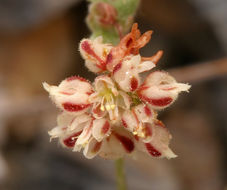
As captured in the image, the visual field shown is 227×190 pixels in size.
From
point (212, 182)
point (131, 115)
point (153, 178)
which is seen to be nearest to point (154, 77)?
point (131, 115)

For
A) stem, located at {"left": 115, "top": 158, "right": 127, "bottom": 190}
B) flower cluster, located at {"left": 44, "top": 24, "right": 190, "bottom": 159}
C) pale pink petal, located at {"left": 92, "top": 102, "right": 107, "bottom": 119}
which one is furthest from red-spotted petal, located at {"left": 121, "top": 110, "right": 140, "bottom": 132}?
stem, located at {"left": 115, "top": 158, "right": 127, "bottom": 190}

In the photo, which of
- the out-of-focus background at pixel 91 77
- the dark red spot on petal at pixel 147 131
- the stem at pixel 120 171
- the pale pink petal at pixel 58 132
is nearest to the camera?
the dark red spot on petal at pixel 147 131

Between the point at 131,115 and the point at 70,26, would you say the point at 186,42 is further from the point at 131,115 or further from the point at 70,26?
the point at 131,115

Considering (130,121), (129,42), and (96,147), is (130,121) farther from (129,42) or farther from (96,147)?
(129,42)

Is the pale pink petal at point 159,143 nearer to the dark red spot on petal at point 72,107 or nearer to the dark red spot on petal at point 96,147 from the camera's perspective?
the dark red spot on petal at point 96,147

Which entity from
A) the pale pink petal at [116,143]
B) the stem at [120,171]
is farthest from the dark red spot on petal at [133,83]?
the stem at [120,171]

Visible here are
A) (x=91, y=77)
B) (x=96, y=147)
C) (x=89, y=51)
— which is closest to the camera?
(x=89, y=51)

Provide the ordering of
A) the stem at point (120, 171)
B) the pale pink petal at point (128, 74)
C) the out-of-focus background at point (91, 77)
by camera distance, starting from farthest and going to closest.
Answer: the out-of-focus background at point (91, 77) < the stem at point (120, 171) < the pale pink petal at point (128, 74)

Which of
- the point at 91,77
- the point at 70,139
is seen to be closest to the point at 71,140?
the point at 70,139
